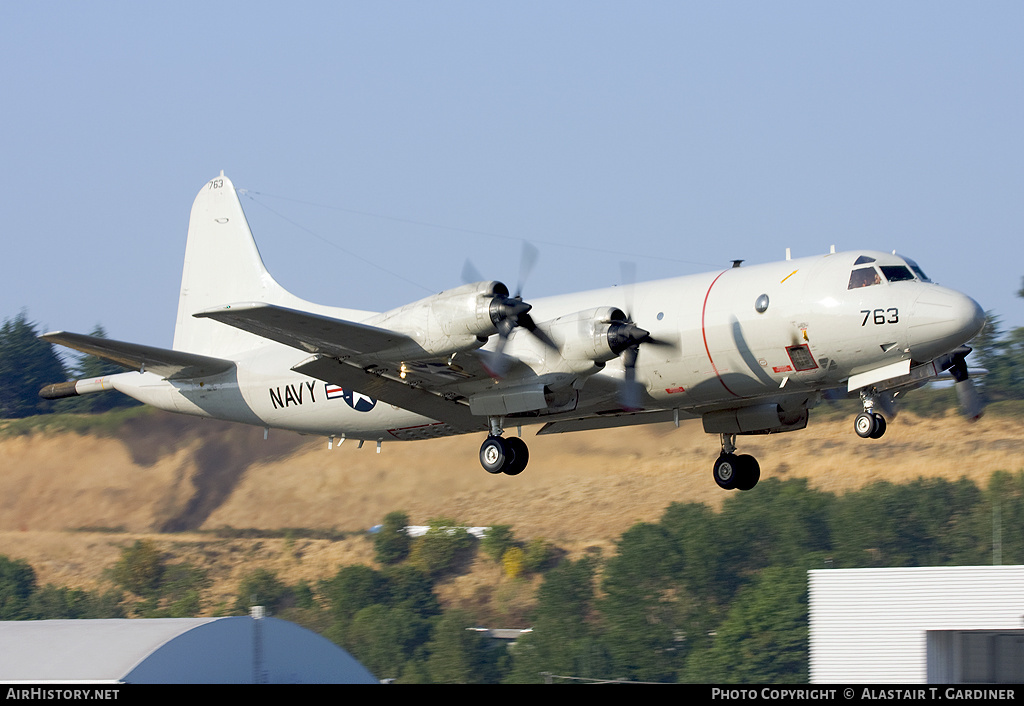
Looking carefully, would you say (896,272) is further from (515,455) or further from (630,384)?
(515,455)

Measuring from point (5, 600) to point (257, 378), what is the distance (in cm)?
2659

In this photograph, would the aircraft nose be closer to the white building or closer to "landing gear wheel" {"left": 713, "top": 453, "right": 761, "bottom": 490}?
"landing gear wheel" {"left": 713, "top": 453, "right": 761, "bottom": 490}

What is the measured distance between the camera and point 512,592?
44031mm

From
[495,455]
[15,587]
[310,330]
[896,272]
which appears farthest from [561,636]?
[896,272]

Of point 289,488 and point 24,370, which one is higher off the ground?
point 24,370

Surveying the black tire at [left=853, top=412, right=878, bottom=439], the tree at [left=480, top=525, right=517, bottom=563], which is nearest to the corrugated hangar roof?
the black tire at [left=853, top=412, right=878, bottom=439]

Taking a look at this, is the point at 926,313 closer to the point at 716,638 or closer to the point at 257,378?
Result: the point at 257,378

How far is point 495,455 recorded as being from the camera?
797 inches

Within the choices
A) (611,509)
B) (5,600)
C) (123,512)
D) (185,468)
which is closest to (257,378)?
(185,468)

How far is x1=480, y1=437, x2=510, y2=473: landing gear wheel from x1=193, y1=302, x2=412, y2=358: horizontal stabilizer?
Result: 109 inches

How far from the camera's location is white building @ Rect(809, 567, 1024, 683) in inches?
988

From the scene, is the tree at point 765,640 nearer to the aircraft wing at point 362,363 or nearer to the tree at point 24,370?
the aircraft wing at point 362,363

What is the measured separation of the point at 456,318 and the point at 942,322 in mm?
7516

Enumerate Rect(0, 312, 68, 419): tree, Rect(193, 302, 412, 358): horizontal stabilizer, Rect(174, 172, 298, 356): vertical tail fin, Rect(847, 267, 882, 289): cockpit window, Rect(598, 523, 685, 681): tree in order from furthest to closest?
1. Rect(0, 312, 68, 419): tree
2. Rect(598, 523, 685, 681): tree
3. Rect(174, 172, 298, 356): vertical tail fin
4. Rect(847, 267, 882, 289): cockpit window
5. Rect(193, 302, 412, 358): horizontal stabilizer
